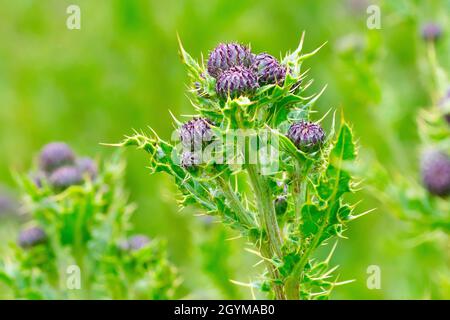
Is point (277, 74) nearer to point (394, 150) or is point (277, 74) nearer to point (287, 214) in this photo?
point (287, 214)

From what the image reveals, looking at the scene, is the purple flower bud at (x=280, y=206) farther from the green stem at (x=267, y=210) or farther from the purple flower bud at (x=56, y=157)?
the purple flower bud at (x=56, y=157)

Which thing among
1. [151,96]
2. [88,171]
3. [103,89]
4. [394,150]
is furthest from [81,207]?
[103,89]

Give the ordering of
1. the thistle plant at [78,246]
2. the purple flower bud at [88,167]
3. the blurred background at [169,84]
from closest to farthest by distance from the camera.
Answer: the thistle plant at [78,246]
the purple flower bud at [88,167]
the blurred background at [169,84]

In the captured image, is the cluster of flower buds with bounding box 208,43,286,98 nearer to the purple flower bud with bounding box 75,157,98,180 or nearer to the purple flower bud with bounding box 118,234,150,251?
the purple flower bud with bounding box 118,234,150,251

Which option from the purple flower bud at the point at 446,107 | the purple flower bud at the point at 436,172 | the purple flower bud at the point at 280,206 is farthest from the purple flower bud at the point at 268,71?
the purple flower bud at the point at 436,172

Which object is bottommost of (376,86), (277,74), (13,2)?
(277,74)

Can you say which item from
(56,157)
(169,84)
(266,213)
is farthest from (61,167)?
(169,84)

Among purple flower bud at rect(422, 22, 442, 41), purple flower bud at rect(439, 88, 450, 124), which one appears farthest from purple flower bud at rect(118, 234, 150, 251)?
purple flower bud at rect(422, 22, 442, 41)
